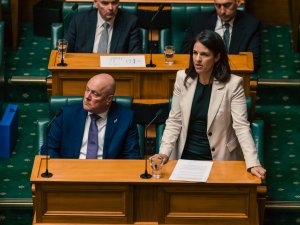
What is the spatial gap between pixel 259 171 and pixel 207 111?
0.39 metres

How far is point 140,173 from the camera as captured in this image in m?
3.25

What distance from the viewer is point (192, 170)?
10.7ft

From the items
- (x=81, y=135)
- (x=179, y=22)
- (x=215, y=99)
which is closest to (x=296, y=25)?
(x=179, y=22)

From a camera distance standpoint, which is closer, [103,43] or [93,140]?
[93,140]

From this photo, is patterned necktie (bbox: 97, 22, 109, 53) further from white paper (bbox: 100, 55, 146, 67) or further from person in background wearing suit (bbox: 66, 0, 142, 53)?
white paper (bbox: 100, 55, 146, 67)

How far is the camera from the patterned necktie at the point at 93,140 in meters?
3.65

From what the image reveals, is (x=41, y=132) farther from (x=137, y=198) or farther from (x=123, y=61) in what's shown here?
(x=137, y=198)

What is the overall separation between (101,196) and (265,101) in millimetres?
1895

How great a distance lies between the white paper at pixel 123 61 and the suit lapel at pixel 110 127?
62cm

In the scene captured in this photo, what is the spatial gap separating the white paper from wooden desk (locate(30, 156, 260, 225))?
110 centimetres

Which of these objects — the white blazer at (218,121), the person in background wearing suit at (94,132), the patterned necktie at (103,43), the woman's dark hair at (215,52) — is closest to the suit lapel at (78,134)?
the person in background wearing suit at (94,132)

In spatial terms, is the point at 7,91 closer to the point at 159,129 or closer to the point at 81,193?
the point at 159,129

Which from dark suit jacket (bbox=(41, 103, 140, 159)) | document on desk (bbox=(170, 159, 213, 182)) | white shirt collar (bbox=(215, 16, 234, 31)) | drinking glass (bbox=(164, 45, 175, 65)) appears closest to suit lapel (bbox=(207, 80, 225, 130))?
document on desk (bbox=(170, 159, 213, 182))

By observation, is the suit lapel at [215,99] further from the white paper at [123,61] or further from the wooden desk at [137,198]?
the white paper at [123,61]
